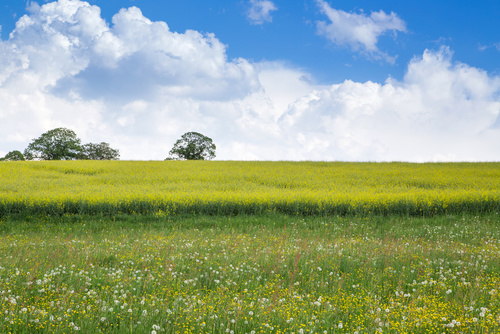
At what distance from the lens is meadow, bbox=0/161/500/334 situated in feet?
17.6

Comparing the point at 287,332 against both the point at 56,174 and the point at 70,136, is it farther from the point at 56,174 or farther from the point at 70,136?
the point at 70,136

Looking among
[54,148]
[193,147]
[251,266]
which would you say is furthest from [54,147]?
[251,266]

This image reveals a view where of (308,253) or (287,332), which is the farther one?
(308,253)

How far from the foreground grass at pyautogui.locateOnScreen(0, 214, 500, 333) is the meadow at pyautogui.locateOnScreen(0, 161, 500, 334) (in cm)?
4

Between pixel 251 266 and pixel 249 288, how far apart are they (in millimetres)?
1419

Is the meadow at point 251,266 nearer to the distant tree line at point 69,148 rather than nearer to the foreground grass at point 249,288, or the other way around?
the foreground grass at point 249,288

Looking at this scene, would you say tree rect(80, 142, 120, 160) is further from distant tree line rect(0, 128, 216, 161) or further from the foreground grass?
the foreground grass

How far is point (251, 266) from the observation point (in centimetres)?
851

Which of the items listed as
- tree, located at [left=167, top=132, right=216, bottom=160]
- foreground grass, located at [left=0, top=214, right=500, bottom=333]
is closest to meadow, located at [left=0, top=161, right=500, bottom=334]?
foreground grass, located at [left=0, top=214, right=500, bottom=333]

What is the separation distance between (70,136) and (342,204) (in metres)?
69.6

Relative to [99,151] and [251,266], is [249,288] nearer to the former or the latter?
[251,266]

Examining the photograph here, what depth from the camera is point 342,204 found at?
1945 centimetres

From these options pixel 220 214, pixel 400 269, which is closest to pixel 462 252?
pixel 400 269

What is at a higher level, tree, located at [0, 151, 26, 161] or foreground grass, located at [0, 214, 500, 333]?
tree, located at [0, 151, 26, 161]
